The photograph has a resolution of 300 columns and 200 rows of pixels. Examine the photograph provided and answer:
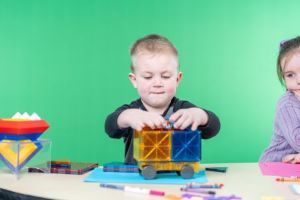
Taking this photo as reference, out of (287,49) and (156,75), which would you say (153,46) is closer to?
(156,75)

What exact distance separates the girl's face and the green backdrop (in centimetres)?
85

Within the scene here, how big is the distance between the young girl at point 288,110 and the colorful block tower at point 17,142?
0.71 m

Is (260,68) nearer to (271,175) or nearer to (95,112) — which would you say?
(95,112)

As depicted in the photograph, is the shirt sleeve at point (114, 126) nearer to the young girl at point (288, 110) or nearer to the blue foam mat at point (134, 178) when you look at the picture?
the blue foam mat at point (134, 178)

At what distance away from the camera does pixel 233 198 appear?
2.49ft

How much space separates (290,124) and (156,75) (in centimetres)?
48

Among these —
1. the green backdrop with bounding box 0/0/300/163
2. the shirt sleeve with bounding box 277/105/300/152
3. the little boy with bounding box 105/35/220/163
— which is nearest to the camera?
the little boy with bounding box 105/35/220/163

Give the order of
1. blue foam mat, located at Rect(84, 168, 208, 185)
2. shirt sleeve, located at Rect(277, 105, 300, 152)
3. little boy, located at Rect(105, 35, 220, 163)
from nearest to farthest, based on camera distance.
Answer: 1. blue foam mat, located at Rect(84, 168, 208, 185)
2. little boy, located at Rect(105, 35, 220, 163)
3. shirt sleeve, located at Rect(277, 105, 300, 152)

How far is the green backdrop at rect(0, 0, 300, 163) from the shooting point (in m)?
2.23

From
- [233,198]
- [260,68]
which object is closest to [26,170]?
[233,198]

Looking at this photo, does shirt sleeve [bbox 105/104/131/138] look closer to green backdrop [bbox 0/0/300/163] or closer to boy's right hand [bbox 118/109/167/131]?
boy's right hand [bbox 118/109/167/131]

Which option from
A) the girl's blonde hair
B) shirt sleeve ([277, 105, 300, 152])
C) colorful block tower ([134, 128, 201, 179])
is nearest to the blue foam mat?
colorful block tower ([134, 128, 201, 179])

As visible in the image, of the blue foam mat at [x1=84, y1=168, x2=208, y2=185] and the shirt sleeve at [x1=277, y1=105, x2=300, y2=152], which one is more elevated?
the shirt sleeve at [x1=277, y1=105, x2=300, y2=152]

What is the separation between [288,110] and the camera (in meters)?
1.42
